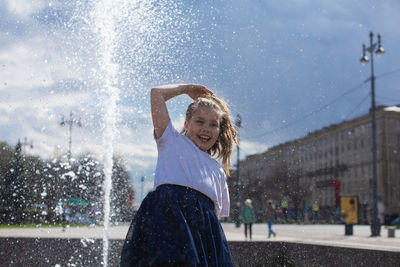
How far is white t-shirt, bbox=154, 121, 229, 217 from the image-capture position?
204 centimetres

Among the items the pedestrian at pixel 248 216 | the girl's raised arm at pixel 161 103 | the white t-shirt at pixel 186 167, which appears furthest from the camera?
the pedestrian at pixel 248 216

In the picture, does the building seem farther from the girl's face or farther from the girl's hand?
the girl's face

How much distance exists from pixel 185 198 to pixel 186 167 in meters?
0.16

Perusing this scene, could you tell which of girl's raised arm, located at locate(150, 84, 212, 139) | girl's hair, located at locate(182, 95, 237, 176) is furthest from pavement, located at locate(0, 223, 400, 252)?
girl's raised arm, located at locate(150, 84, 212, 139)

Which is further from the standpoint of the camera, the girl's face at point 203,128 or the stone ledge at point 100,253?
the stone ledge at point 100,253

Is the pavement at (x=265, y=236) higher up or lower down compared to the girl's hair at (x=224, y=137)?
lower down

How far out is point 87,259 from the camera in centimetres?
498

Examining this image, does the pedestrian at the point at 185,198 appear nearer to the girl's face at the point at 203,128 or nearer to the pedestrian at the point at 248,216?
the girl's face at the point at 203,128

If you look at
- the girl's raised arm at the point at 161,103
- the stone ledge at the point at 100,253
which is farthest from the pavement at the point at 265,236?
the girl's raised arm at the point at 161,103

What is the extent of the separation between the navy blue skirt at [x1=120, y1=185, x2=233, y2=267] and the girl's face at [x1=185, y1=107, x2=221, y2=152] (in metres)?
0.30

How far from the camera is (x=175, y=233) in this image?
73.9 inches

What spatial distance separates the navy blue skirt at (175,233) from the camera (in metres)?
1.85

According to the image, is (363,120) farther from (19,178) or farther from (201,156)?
(201,156)

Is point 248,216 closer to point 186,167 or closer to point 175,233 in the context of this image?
point 186,167
